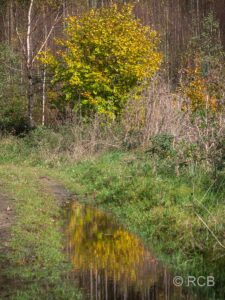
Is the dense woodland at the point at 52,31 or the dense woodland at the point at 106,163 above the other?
the dense woodland at the point at 52,31

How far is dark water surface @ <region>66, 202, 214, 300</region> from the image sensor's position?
680cm

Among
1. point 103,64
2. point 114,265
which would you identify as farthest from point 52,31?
point 114,265

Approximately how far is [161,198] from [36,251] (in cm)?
331

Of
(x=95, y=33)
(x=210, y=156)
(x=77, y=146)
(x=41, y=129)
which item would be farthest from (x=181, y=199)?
(x=95, y=33)

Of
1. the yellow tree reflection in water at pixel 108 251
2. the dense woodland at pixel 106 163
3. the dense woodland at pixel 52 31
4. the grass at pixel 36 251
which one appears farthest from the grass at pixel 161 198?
the dense woodland at pixel 52 31

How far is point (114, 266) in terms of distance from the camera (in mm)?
7859

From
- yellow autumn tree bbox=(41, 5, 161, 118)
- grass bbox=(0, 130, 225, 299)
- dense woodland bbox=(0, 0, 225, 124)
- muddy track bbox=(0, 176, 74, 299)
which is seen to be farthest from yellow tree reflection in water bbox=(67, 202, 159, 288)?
dense woodland bbox=(0, 0, 225, 124)

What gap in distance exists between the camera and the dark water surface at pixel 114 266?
22.3ft

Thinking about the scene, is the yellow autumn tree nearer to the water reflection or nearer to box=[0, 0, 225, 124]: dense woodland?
box=[0, 0, 225, 124]: dense woodland

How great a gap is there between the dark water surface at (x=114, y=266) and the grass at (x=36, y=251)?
237 mm

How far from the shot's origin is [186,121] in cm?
1562

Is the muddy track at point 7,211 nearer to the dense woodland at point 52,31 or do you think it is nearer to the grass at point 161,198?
the grass at point 161,198

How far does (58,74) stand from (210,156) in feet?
38.5

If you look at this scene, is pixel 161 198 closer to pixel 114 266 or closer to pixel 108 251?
pixel 108 251
